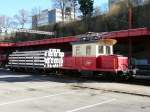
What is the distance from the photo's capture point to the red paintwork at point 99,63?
2327 centimetres

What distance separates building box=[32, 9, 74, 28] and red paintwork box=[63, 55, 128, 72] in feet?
172

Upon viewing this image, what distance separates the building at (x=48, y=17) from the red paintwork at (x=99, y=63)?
172ft

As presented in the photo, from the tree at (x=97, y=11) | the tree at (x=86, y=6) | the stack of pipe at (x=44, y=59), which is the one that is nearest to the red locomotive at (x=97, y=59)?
the stack of pipe at (x=44, y=59)

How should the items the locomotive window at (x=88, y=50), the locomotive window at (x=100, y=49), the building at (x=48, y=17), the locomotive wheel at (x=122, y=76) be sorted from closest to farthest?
the locomotive wheel at (x=122, y=76) → the locomotive window at (x=100, y=49) → the locomotive window at (x=88, y=50) → the building at (x=48, y=17)

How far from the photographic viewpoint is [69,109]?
1248cm

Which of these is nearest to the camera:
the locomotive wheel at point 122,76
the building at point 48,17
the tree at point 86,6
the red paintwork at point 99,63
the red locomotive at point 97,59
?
the red paintwork at point 99,63

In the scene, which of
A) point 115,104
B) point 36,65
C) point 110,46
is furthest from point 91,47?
point 115,104

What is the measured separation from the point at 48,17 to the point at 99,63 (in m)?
66.5

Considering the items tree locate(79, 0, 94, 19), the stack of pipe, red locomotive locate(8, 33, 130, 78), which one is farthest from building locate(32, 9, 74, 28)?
red locomotive locate(8, 33, 130, 78)

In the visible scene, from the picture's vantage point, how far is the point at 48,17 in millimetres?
89500

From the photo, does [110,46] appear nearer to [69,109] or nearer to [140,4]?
[69,109]

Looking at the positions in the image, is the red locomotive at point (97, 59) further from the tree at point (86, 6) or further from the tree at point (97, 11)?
the tree at point (86, 6)

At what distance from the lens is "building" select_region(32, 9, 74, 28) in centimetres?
8122

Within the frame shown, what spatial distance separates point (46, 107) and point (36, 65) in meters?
18.9
